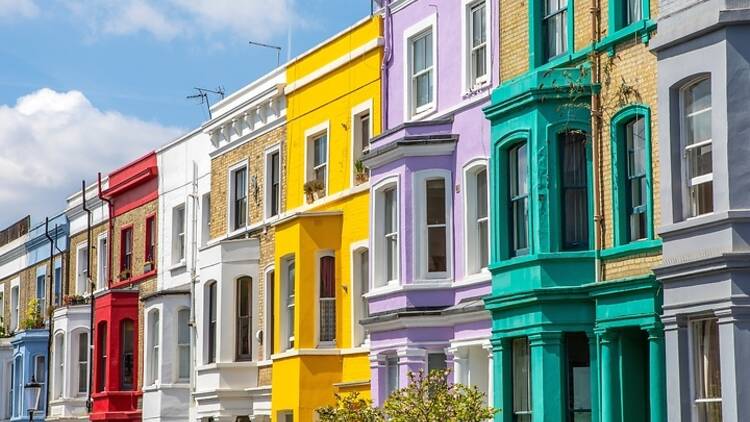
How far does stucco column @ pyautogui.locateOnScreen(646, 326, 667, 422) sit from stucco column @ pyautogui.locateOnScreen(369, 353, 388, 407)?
9.68 meters

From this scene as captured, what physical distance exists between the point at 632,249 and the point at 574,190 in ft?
7.12

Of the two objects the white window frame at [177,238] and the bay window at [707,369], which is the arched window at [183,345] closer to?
the white window frame at [177,238]

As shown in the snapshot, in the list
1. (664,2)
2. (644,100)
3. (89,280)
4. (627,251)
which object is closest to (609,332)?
(627,251)

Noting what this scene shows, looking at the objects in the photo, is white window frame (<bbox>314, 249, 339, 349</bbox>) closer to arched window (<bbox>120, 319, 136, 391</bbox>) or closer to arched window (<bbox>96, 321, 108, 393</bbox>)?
arched window (<bbox>120, 319, 136, 391</bbox>)

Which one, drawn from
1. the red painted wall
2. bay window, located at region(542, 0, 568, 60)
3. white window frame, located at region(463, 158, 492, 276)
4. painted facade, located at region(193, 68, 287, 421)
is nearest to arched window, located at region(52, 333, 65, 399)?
the red painted wall

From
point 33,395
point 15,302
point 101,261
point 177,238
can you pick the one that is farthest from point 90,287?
point 15,302

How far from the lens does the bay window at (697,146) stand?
22.7 meters

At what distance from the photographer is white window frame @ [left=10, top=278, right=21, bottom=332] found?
2458 inches

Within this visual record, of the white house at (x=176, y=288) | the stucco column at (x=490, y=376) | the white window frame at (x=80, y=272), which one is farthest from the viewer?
the white window frame at (x=80, y=272)

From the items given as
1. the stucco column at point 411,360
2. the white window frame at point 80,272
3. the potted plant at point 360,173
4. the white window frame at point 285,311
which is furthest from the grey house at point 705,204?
the white window frame at point 80,272

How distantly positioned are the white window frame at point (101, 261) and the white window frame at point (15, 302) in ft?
34.5

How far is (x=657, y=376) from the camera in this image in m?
24.1

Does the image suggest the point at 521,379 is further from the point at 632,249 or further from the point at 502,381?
the point at 632,249

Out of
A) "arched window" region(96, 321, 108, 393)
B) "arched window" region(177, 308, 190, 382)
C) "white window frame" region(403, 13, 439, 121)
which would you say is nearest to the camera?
"white window frame" region(403, 13, 439, 121)
